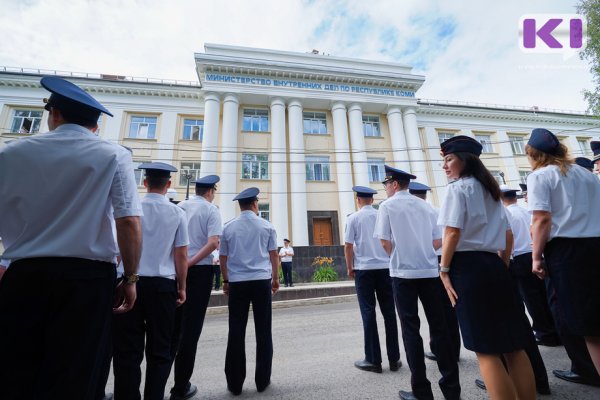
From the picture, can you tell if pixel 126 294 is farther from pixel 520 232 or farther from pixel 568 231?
pixel 520 232

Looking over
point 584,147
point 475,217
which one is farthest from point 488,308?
point 584,147

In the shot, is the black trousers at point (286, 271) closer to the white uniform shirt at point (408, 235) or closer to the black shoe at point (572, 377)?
the white uniform shirt at point (408, 235)

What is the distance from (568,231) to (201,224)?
3.78m

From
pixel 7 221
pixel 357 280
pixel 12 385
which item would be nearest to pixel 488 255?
pixel 357 280

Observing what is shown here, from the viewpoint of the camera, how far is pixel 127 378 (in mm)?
2240

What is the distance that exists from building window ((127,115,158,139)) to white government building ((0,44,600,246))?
0.22 feet

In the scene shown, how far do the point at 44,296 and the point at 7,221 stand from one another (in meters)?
0.51

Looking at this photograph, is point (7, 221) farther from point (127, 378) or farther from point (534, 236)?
point (534, 236)

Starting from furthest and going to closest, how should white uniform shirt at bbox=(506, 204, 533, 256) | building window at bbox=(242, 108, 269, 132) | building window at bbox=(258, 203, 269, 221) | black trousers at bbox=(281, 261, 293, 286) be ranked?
building window at bbox=(242, 108, 269, 132), building window at bbox=(258, 203, 269, 221), black trousers at bbox=(281, 261, 293, 286), white uniform shirt at bbox=(506, 204, 533, 256)

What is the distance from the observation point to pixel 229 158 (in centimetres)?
1680

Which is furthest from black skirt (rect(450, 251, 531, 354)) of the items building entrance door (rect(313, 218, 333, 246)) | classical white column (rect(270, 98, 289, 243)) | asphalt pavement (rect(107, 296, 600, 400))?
building entrance door (rect(313, 218, 333, 246))

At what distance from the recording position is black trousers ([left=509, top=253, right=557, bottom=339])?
12.5 ft

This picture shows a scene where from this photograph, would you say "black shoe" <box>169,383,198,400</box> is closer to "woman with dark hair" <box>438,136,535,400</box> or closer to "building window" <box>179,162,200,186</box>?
"woman with dark hair" <box>438,136,535,400</box>

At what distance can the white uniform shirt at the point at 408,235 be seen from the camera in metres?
2.76
